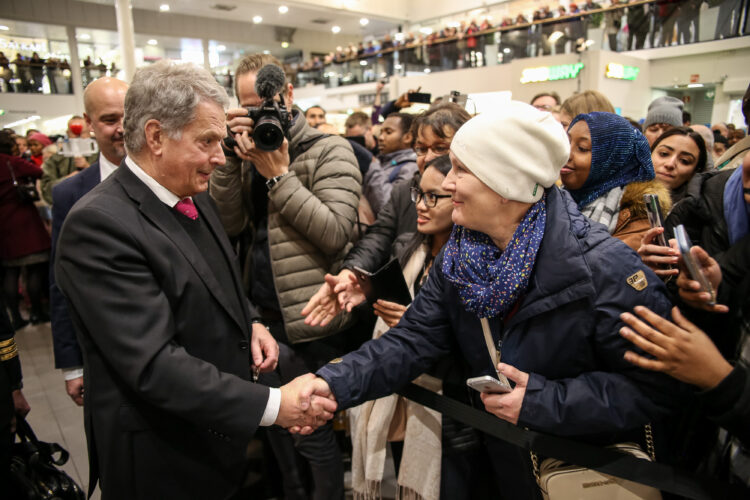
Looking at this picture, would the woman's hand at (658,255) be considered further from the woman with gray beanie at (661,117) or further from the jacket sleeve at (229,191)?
the woman with gray beanie at (661,117)

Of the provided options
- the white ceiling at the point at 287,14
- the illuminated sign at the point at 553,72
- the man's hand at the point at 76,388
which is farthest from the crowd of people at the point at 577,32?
the man's hand at the point at 76,388

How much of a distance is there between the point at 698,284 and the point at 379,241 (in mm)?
1328

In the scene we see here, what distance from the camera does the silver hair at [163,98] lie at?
1.29 metres

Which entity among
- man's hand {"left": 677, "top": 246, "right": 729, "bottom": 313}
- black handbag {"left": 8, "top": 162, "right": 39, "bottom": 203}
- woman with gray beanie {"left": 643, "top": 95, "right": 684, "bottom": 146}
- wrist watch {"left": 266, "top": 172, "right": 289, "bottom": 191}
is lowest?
black handbag {"left": 8, "top": 162, "right": 39, "bottom": 203}

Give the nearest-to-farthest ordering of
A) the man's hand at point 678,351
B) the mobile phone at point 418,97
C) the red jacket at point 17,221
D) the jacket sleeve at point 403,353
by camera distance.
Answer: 1. the man's hand at point 678,351
2. the jacket sleeve at point 403,353
3. the mobile phone at point 418,97
4. the red jacket at point 17,221

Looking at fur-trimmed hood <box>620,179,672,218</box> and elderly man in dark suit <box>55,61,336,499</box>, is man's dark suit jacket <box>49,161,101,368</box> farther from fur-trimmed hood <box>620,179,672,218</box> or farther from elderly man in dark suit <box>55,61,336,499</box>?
fur-trimmed hood <box>620,179,672,218</box>

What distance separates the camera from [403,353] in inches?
63.3

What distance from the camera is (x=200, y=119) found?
1354 millimetres

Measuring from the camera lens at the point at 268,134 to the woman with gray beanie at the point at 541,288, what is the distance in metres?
0.79

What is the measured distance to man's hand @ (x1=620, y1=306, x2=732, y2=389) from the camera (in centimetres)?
108

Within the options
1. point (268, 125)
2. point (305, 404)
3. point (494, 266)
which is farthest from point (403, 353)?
point (268, 125)

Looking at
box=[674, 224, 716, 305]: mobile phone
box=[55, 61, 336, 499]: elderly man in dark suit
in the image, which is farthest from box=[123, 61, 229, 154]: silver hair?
box=[674, 224, 716, 305]: mobile phone

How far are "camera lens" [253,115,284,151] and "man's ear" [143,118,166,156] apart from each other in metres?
0.54

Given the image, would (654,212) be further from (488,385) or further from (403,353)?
(403,353)
